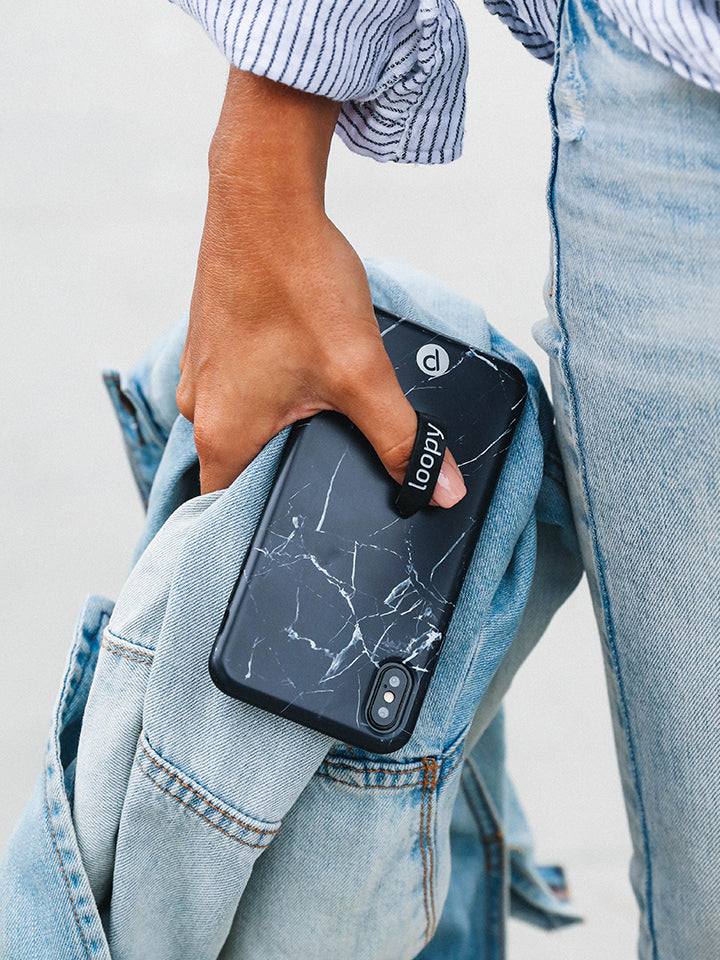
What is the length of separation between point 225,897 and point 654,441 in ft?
1.17

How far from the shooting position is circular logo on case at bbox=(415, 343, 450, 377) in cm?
56

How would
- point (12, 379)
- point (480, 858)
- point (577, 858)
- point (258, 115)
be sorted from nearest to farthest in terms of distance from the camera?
point (258, 115) < point (480, 858) < point (577, 858) < point (12, 379)

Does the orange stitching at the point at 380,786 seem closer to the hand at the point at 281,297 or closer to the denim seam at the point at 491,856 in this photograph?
the hand at the point at 281,297

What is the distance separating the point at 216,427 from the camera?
53 centimetres

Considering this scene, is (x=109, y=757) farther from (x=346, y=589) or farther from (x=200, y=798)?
(x=346, y=589)

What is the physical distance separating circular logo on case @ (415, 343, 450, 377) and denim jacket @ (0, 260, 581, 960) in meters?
0.06

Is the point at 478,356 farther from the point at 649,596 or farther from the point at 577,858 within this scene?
the point at 577,858

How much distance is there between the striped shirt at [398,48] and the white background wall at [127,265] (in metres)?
0.74

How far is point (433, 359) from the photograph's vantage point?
0.57 m

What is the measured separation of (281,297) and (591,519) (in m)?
0.22

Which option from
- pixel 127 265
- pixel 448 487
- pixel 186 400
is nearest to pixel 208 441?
pixel 186 400

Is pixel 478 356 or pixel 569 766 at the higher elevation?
pixel 478 356

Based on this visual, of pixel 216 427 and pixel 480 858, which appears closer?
pixel 216 427

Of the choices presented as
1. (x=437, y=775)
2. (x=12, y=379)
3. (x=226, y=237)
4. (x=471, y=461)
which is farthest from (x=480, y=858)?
(x=12, y=379)
